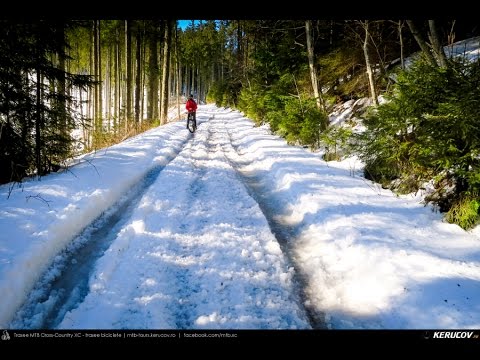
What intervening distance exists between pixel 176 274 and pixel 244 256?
3.22ft

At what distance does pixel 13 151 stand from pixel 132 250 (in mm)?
5400

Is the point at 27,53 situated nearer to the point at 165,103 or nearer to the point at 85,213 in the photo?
the point at 85,213

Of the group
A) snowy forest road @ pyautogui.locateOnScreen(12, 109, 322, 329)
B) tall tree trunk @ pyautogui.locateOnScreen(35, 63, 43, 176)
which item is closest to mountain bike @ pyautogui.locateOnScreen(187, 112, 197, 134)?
tall tree trunk @ pyautogui.locateOnScreen(35, 63, 43, 176)

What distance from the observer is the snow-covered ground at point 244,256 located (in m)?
3.42

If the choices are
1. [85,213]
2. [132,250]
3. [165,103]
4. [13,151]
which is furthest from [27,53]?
[165,103]

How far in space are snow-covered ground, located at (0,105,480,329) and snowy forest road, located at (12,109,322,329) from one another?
19mm

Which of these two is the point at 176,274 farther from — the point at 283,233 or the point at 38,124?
the point at 38,124

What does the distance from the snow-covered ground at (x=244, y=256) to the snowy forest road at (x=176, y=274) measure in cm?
2

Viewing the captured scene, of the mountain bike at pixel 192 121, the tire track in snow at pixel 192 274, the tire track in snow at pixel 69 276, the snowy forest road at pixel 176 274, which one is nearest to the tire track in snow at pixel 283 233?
the snowy forest road at pixel 176 274

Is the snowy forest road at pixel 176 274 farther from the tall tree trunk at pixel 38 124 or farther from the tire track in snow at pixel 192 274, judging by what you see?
the tall tree trunk at pixel 38 124

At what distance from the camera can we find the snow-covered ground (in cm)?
342

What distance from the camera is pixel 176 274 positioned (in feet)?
13.5

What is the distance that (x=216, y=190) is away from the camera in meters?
7.53

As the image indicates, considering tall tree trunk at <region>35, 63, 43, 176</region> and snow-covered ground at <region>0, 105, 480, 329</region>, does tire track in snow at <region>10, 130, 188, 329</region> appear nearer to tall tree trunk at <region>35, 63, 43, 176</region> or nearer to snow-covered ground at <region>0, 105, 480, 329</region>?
snow-covered ground at <region>0, 105, 480, 329</region>
